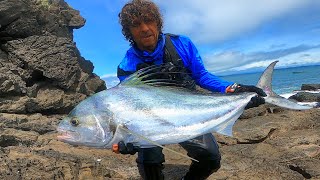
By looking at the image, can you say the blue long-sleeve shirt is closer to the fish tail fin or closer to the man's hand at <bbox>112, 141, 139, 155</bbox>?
the fish tail fin

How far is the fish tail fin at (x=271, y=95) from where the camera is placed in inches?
142

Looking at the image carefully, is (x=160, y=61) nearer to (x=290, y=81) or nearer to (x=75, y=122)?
(x=75, y=122)

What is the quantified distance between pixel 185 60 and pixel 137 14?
31.3 inches

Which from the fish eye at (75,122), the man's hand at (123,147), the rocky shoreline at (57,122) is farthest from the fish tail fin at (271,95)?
the rocky shoreline at (57,122)

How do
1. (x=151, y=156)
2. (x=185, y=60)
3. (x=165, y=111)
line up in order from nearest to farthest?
Answer: (x=165, y=111) → (x=185, y=60) → (x=151, y=156)

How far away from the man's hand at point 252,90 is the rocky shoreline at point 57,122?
6.27 ft

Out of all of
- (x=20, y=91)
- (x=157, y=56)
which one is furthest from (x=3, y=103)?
(x=157, y=56)

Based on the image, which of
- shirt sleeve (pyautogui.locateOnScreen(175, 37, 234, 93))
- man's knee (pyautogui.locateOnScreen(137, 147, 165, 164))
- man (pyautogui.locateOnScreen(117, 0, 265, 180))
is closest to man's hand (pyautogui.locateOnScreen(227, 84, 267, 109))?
man (pyautogui.locateOnScreen(117, 0, 265, 180))

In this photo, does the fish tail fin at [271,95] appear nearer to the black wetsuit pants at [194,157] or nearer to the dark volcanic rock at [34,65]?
the black wetsuit pants at [194,157]

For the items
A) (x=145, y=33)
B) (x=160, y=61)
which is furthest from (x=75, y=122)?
(x=160, y=61)

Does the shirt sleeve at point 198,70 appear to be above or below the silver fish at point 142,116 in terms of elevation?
above

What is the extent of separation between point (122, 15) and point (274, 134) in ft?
18.6

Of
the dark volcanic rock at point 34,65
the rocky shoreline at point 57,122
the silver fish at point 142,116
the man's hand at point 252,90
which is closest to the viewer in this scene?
the silver fish at point 142,116

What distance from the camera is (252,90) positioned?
3688 mm
